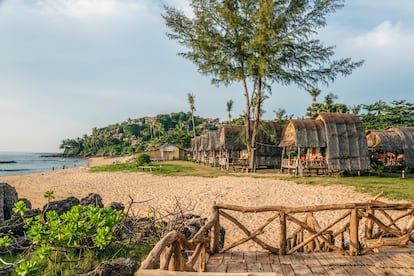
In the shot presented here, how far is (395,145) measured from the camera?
2245 centimetres

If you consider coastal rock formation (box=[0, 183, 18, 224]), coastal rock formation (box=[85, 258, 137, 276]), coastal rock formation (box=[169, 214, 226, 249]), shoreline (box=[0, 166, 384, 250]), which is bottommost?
shoreline (box=[0, 166, 384, 250])

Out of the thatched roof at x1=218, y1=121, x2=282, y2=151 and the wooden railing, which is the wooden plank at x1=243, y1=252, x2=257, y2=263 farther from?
the thatched roof at x1=218, y1=121, x2=282, y2=151

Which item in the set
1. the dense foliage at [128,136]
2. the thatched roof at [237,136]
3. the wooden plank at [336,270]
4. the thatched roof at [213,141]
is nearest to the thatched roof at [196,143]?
the thatched roof at [213,141]

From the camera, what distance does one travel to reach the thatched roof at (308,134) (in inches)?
757

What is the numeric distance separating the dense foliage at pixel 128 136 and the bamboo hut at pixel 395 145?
129 ft

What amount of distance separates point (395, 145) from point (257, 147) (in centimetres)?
1003

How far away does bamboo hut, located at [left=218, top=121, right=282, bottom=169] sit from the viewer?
25516mm

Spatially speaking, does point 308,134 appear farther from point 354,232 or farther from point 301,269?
point 301,269

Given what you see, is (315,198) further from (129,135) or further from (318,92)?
(129,135)

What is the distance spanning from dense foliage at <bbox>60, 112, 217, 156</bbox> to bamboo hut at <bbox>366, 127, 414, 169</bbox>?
39.4 meters

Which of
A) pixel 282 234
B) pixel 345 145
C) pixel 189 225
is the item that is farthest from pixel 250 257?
pixel 345 145

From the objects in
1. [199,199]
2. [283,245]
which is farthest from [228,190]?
[283,245]

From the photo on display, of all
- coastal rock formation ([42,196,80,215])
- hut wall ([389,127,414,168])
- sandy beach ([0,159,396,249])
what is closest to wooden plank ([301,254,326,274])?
sandy beach ([0,159,396,249])

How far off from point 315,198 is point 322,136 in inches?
329
